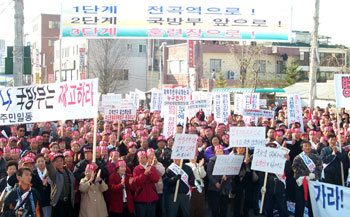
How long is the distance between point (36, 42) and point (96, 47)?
3570cm

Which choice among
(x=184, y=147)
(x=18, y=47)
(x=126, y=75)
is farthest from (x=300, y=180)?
(x=126, y=75)

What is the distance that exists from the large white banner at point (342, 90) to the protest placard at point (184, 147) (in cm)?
385

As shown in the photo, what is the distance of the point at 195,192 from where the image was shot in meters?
9.04

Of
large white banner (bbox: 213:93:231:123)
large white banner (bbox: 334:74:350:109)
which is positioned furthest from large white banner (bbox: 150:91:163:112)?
large white banner (bbox: 334:74:350:109)

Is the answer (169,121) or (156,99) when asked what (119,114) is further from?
(156,99)

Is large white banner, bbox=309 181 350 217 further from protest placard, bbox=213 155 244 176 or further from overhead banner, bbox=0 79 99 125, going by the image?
overhead banner, bbox=0 79 99 125

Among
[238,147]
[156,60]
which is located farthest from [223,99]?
[156,60]

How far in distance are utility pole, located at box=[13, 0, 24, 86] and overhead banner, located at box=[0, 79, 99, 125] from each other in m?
2.23

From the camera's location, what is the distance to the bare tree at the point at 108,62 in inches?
1872

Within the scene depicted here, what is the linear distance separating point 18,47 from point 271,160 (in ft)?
20.7

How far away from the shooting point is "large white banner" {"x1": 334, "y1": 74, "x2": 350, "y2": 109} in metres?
10.5

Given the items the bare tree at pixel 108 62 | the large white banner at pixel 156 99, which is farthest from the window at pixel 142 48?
the large white banner at pixel 156 99

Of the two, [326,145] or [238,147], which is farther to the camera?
[326,145]

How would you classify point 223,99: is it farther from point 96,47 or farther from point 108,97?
point 96,47
